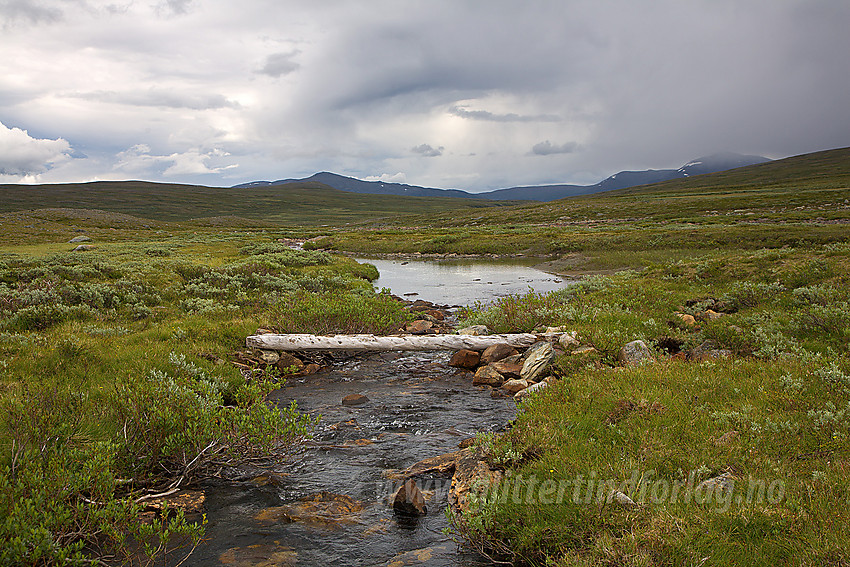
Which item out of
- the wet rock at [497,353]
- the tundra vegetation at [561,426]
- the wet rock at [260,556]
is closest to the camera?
the tundra vegetation at [561,426]

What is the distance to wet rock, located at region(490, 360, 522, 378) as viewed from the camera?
11680mm

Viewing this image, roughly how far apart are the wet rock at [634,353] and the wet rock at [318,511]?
6.84m

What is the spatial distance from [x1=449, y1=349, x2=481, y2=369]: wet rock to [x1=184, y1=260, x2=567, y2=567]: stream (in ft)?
1.47

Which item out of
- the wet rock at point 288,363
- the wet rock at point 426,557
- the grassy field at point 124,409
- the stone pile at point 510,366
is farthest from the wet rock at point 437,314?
the wet rock at point 426,557

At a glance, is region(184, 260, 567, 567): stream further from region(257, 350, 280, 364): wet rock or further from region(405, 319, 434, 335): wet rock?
region(405, 319, 434, 335): wet rock

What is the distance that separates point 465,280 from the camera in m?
34.5

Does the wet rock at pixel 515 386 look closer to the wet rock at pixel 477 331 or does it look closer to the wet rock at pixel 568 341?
the wet rock at pixel 568 341

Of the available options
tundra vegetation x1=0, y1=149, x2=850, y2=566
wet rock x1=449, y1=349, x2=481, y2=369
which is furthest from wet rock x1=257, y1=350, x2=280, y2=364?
wet rock x1=449, y1=349, x2=481, y2=369

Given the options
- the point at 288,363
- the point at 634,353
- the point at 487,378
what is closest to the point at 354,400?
the point at 288,363

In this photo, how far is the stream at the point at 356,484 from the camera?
5.55 meters

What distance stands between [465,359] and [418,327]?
11.2 ft

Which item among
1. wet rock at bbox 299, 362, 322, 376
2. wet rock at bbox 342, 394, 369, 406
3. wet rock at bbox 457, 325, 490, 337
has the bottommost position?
wet rock at bbox 342, 394, 369, 406

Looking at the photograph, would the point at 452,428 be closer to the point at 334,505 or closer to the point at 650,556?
the point at 334,505

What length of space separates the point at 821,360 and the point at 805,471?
173 inches
